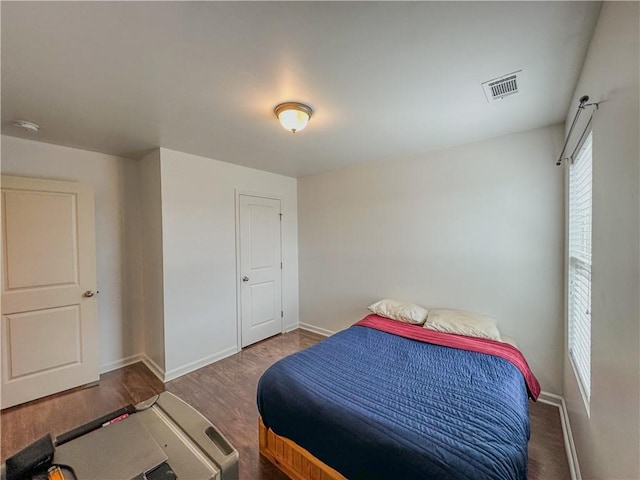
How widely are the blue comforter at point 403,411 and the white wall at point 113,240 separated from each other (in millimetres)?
2219

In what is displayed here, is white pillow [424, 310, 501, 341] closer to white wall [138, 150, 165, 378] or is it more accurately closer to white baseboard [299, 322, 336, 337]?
white baseboard [299, 322, 336, 337]

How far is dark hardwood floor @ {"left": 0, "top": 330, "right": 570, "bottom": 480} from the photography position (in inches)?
68.0

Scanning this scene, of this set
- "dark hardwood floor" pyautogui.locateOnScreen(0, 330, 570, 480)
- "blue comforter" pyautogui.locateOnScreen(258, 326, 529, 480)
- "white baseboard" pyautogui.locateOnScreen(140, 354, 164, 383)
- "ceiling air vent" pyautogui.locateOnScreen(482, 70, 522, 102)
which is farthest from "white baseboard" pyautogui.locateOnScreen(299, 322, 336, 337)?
"ceiling air vent" pyautogui.locateOnScreen(482, 70, 522, 102)

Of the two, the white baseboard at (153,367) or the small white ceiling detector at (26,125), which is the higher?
the small white ceiling detector at (26,125)

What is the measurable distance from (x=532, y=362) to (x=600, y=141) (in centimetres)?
208

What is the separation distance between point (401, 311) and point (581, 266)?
5.01 feet

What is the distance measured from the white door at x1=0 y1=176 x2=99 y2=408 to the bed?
217 cm

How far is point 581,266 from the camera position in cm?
168

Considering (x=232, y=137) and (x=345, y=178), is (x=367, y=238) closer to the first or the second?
(x=345, y=178)

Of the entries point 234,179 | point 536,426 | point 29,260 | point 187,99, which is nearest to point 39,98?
point 187,99

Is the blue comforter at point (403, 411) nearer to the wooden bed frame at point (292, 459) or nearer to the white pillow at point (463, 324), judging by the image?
the wooden bed frame at point (292, 459)

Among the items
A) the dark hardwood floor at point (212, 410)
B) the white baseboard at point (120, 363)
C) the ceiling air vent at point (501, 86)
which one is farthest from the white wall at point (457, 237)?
the white baseboard at point (120, 363)

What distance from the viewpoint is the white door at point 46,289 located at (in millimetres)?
2271

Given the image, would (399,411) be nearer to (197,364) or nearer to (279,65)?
(279,65)
